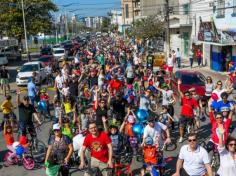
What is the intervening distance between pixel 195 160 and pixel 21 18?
5624 centimetres

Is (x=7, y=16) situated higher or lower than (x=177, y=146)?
higher

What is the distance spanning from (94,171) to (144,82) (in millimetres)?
12855

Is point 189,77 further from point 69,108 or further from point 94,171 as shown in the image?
point 94,171

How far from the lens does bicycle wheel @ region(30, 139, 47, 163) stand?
12312mm

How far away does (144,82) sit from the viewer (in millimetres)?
20578

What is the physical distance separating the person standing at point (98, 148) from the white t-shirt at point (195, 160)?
1.38 meters

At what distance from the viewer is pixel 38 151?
42.0 feet

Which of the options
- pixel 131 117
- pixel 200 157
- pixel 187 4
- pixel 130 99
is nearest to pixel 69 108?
pixel 130 99

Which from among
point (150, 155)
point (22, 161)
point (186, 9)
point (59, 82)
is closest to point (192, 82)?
point (59, 82)

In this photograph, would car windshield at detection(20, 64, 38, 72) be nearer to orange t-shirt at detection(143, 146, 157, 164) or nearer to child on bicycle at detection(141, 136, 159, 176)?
child on bicycle at detection(141, 136, 159, 176)

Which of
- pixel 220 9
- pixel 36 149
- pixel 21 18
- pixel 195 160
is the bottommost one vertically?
pixel 36 149

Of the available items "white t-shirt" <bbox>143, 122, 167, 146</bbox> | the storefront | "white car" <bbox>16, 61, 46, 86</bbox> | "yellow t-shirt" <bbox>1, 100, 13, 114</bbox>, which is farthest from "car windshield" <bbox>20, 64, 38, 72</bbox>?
"white t-shirt" <bbox>143, 122, 167, 146</bbox>

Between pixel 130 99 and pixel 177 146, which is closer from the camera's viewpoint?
pixel 177 146

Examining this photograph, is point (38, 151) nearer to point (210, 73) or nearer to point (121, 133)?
point (121, 133)
